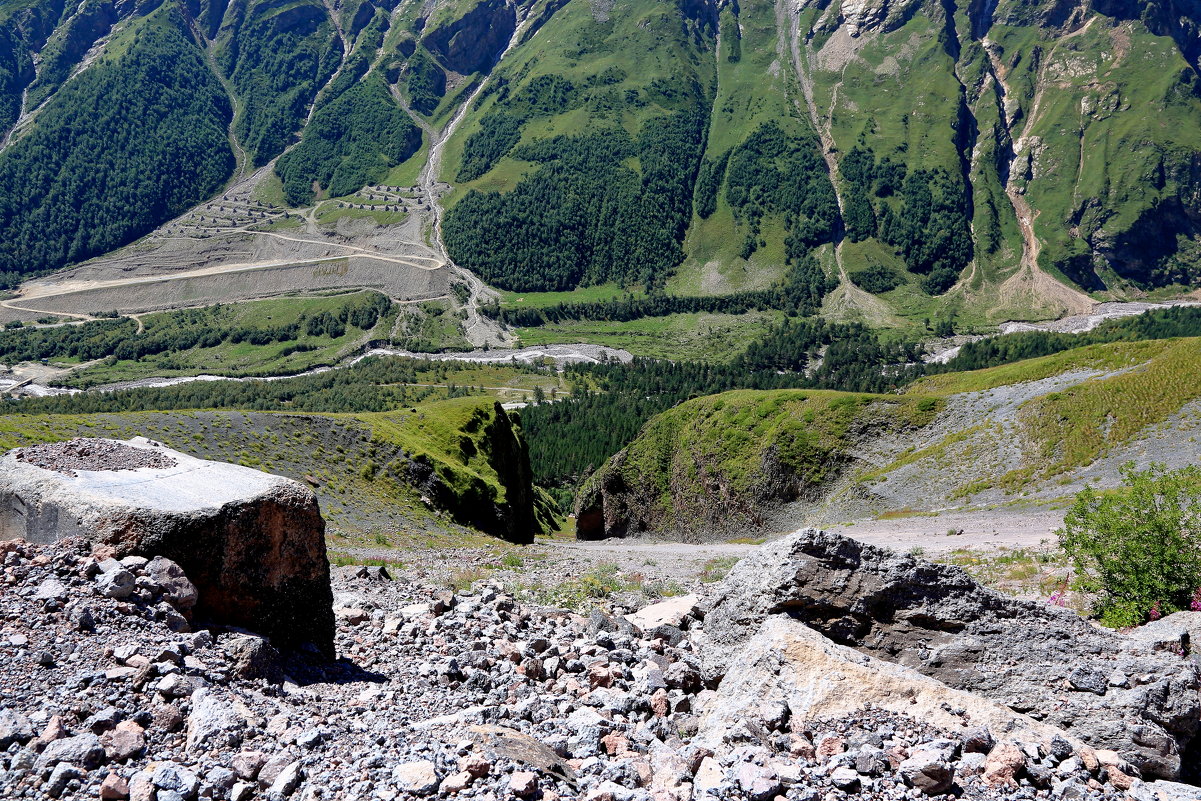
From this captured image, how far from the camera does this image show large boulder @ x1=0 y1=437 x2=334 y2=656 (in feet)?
33.0

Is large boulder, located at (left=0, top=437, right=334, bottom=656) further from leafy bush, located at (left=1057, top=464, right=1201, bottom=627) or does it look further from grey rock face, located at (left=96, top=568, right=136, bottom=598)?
leafy bush, located at (left=1057, top=464, right=1201, bottom=627)

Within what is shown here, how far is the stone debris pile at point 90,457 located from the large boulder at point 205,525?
3cm

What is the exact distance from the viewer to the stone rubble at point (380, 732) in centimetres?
689

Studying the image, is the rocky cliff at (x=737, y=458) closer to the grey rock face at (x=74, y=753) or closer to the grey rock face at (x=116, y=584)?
the grey rock face at (x=116, y=584)

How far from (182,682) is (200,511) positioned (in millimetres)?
→ 2826

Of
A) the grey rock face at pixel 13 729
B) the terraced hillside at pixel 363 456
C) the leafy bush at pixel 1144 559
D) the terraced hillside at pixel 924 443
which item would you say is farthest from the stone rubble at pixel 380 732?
the terraced hillside at pixel 924 443

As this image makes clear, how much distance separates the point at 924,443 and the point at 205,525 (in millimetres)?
52953

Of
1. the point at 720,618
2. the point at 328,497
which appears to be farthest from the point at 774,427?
the point at 720,618

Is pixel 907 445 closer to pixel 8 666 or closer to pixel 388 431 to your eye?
pixel 388 431

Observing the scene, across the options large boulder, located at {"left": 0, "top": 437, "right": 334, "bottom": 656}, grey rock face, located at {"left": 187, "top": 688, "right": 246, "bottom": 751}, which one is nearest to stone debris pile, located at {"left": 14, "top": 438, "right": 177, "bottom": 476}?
large boulder, located at {"left": 0, "top": 437, "right": 334, "bottom": 656}

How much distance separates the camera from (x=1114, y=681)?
386 inches

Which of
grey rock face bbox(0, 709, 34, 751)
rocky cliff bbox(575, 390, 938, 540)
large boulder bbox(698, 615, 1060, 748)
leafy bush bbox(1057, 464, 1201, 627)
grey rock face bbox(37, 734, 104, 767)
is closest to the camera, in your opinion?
grey rock face bbox(37, 734, 104, 767)

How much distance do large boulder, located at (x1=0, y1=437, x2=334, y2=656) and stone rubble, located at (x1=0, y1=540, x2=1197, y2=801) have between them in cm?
41

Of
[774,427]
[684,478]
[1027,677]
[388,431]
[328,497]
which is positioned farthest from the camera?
[684,478]
